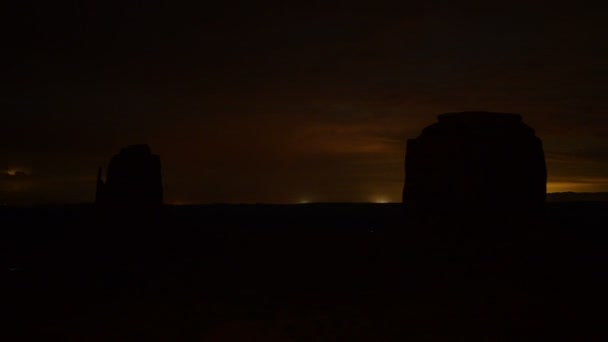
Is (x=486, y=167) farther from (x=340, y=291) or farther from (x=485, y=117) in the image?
(x=340, y=291)

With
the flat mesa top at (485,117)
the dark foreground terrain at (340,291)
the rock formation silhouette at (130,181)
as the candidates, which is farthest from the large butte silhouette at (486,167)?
the rock formation silhouette at (130,181)

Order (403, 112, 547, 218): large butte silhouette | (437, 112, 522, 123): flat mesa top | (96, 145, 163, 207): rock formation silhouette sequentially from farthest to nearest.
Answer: (96, 145, 163, 207): rock formation silhouette < (437, 112, 522, 123): flat mesa top < (403, 112, 547, 218): large butte silhouette

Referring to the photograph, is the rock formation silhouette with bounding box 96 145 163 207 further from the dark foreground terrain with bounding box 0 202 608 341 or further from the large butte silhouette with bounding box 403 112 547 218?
the large butte silhouette with bounding box 403 112 547 218

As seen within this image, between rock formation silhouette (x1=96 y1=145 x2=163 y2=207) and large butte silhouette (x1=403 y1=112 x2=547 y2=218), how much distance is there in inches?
A: 894

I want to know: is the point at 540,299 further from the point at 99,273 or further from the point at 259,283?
the point at 99,273

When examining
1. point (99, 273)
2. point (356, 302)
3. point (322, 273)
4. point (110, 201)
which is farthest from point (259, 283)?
point (110, 201)

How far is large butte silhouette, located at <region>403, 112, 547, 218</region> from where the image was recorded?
94.7 ft

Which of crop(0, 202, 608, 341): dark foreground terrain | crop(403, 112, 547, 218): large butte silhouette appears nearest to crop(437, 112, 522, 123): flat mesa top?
crop(403, 112, 547, 218): large butte silhouette

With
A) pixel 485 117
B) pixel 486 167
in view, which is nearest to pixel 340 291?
pixel 486 167

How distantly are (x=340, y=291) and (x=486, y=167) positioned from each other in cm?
980

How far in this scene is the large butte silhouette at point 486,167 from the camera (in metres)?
28.9

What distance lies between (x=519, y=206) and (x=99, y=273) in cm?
2429

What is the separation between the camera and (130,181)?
42250 millimetres

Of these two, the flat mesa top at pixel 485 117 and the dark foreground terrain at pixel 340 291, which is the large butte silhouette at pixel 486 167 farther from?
the dark foreground terrain at pixel 340 291
